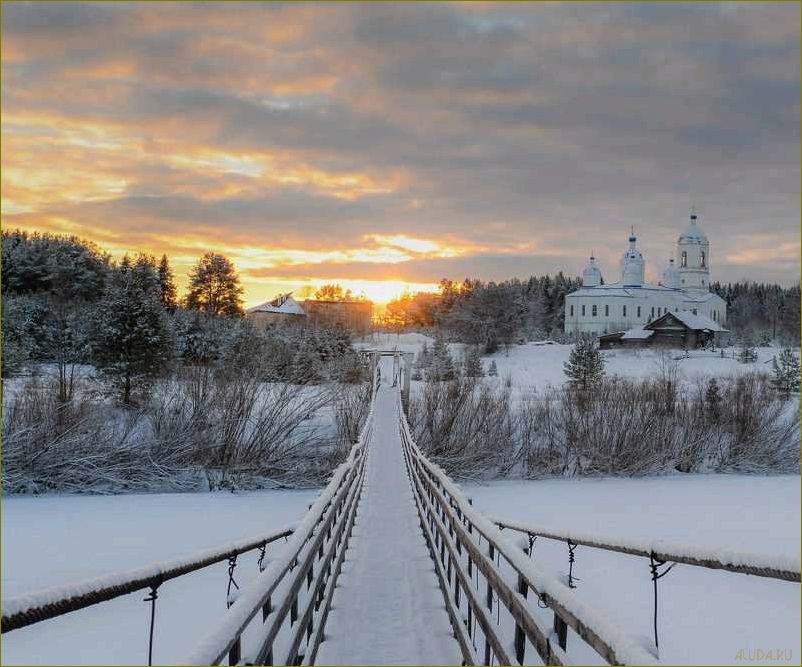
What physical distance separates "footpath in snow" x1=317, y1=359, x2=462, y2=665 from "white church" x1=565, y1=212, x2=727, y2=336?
232 ft

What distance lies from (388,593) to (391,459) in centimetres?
1153

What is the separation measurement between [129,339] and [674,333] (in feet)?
177

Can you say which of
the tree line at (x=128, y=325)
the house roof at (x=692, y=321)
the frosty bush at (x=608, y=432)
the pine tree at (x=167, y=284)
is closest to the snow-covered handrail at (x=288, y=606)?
the frosty bush at (x=608, y=432)

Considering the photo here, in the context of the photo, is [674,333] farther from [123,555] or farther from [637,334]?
[123,555]

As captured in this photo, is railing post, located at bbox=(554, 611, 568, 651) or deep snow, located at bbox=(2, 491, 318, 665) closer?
railing post, located at bbox=(554, 611, 568, 651)

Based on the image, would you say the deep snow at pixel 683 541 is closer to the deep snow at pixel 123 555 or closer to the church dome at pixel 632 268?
the deep snow at pixel 123 555

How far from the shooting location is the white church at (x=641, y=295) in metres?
80.3

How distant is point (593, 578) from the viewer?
45.3ft

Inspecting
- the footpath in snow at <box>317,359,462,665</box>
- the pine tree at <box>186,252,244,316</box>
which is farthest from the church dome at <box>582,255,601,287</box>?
the footpath in snow at <box>317,359,462,665</box>

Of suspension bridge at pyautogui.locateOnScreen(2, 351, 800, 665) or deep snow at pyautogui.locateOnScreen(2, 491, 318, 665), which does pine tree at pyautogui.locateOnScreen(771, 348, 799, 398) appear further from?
suspension bridge at pyautogui.locateOnScreen(2, 351, 800, 665)

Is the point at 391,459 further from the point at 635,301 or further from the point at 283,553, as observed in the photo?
the point at 635,301

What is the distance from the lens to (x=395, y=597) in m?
6.07

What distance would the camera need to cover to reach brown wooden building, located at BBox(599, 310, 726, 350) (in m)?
68.2

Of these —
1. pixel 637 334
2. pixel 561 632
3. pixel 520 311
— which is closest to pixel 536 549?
pixel 561 632
